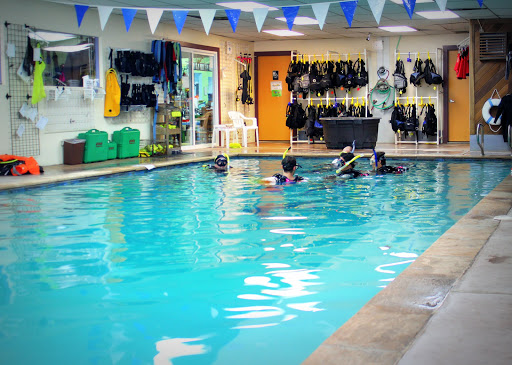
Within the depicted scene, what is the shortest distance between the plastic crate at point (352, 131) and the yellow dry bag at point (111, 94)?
4.90 meters

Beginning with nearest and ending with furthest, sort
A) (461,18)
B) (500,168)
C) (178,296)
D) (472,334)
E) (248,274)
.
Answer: (472,334) → (178,296) → (248,274) → (500,168) → (461,18)

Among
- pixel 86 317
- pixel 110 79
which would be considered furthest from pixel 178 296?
pixel 110 79

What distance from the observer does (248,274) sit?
4.40 meters

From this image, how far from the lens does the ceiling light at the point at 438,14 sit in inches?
504

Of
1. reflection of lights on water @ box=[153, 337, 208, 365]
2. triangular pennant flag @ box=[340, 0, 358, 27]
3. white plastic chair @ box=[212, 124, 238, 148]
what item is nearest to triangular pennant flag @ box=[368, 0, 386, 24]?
triangular pennant flag @ box=[340, 0, 358, 27]

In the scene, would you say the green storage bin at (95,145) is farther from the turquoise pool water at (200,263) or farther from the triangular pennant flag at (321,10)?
the triangular pennant flag at (321,10)

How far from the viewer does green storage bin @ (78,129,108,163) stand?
11.9 metres

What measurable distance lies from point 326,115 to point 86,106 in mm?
6932

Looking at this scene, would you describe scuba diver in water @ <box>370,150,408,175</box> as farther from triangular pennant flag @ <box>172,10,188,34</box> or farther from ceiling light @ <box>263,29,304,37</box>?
Answer: ceiling light @ <box>263,29,304,37</box>

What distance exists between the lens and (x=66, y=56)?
38.0 ft

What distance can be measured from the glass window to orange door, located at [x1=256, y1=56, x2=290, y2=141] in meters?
7.11

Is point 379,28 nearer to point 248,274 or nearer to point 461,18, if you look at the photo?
point 461,18

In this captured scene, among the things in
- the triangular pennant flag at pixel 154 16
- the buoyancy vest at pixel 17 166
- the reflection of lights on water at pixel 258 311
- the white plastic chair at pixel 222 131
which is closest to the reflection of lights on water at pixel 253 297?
the reflection of lights on water at pixel 258 311

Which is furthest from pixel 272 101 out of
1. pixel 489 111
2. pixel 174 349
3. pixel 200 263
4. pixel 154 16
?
pixel 174 349
